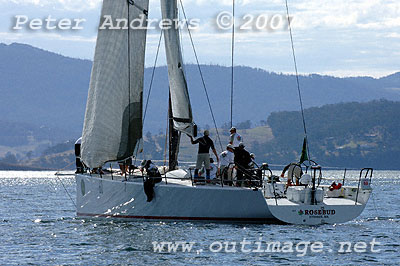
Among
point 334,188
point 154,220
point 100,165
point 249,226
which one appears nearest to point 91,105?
point 100,165

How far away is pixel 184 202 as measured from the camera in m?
23.6

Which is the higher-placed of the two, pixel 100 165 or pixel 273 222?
pixel 100 165

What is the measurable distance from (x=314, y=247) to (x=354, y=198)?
4.87m

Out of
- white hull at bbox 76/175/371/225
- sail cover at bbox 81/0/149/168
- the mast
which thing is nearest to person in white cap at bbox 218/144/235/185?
white hull at bbox 76/175/371/225

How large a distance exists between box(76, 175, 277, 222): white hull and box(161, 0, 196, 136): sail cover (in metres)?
2.23

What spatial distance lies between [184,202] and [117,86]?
4548 millimetres

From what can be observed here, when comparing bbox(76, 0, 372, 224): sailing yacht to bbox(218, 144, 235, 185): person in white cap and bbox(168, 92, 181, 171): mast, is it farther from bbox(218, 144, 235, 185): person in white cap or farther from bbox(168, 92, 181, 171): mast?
bbox(218, 144, 235, 185): person in white cap

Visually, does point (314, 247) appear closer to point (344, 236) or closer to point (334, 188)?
point (344, 236)

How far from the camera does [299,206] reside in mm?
22859

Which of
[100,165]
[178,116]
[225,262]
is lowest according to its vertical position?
[225,262]

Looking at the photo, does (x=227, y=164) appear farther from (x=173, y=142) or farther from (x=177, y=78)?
(x=177, y=78)

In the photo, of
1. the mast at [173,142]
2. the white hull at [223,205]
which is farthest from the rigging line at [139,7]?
the white hull at [223,205]

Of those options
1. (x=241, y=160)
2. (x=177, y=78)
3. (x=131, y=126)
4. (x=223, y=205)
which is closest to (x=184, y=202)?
(x=223, y=205)

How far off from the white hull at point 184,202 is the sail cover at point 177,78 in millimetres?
2234
